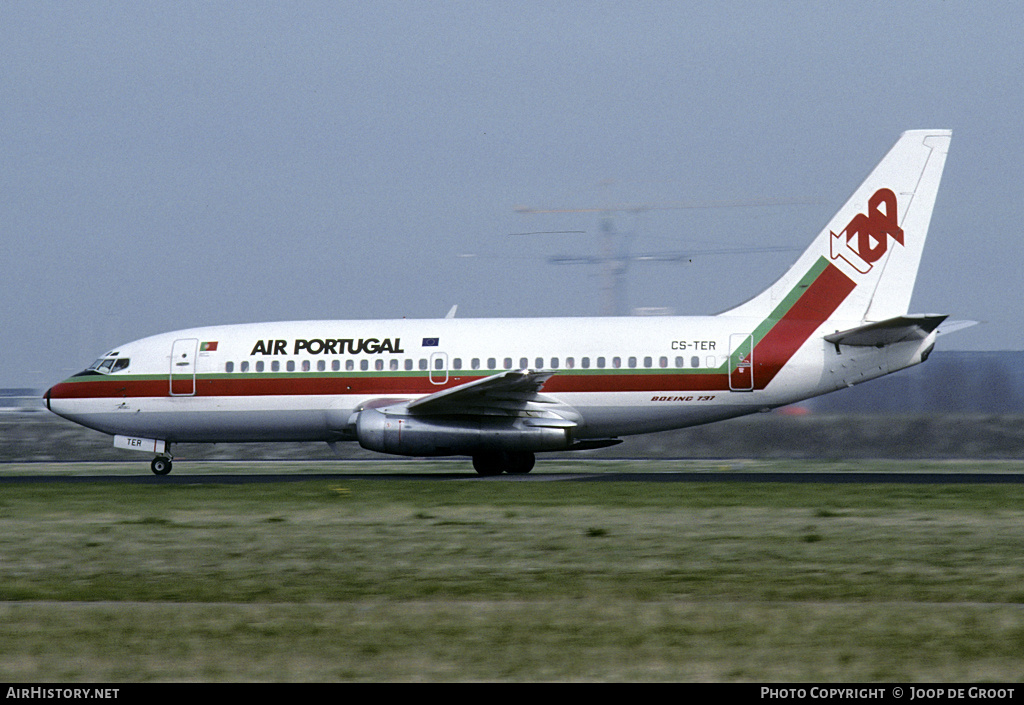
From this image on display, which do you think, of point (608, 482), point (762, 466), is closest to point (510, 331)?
point (608, 482)

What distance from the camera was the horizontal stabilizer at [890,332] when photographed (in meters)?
26.5

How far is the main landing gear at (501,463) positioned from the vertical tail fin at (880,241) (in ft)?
20.1

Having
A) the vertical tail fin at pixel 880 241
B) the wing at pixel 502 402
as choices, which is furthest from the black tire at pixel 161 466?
the vertical tail fin at pixel 880 241

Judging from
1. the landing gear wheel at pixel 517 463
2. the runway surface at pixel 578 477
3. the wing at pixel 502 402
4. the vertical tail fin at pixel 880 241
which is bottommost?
the runway surface at pixel 578 477

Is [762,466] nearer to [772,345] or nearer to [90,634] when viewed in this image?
[772,345]

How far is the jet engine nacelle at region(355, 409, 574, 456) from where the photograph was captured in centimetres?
2761

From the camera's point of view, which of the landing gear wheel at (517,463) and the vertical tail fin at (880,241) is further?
the landing gear wheel at (517,463)

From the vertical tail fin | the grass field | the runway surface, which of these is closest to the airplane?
the vertical tail fin

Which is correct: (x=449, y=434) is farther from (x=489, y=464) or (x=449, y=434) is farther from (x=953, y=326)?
(x=953, y=326)

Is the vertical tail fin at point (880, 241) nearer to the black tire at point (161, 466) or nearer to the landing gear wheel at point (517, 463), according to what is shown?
the landing gear wheel at point (517, 463)

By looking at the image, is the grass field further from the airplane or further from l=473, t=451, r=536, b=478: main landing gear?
l=473, t=451, r=536, b=478: main landing gear

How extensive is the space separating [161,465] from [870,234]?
708 inches

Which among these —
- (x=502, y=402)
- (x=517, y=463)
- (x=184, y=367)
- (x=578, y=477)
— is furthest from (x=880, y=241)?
(x=184, y=367)

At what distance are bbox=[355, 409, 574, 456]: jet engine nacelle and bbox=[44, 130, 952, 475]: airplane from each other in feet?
0.11
